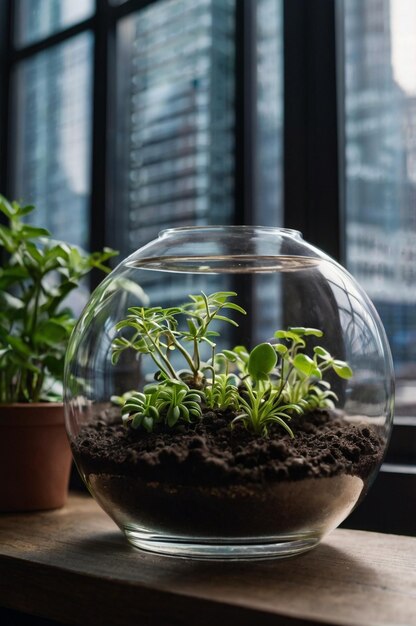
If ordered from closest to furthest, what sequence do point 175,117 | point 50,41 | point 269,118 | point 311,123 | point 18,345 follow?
point 18,345 → point 311,123 → point 269,118 → point 175,117 → point 50,41

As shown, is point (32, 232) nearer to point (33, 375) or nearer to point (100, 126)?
point (33, 375)

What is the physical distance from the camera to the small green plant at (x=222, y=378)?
83 cm

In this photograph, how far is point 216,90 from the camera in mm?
1371

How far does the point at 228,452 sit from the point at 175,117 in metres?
0.90

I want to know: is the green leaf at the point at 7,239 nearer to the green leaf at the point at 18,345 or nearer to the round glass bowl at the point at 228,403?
the green leaf at the point at 18,345

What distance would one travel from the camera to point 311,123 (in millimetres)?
1194

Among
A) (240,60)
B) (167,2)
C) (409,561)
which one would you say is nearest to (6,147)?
(167,2)

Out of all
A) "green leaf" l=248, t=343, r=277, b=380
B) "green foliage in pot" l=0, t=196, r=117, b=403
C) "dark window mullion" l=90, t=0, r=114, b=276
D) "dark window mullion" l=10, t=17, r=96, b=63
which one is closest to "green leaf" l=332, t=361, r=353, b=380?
"green leaf" l=248, t=343, r=277, b=380

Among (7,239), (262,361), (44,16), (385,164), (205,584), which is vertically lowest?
(205,584)

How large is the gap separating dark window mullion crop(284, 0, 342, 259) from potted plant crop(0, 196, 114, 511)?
0.35 metres

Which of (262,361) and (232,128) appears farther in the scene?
(232,128)

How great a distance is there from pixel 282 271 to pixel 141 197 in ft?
2.11

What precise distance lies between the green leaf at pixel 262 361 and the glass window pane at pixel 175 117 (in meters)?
0.55

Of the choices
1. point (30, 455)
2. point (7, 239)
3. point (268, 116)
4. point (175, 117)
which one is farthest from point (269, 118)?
point (30, 455)
